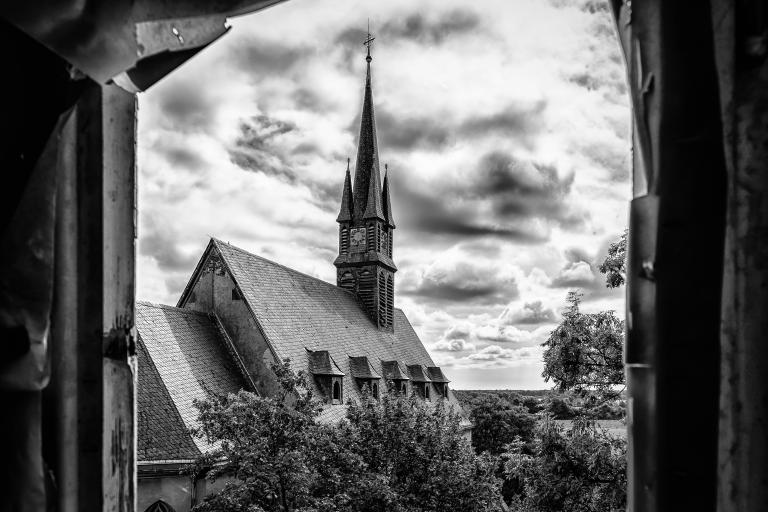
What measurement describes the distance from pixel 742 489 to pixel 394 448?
35.3 ft

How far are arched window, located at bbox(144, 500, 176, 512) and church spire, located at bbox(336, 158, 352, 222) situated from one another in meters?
15.0

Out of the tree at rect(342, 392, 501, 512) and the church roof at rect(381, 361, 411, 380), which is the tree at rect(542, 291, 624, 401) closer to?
the tree at rect(342, 392, 501, 512)

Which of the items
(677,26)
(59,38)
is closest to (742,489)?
(677,26)

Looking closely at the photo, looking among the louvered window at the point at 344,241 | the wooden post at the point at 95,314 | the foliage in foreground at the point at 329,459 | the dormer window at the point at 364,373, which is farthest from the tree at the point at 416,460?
the louvered window at the point at 344,241

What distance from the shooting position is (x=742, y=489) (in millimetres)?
902

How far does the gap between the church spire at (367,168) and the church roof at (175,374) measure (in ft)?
33.1

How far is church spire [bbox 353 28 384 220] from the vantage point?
24203mm

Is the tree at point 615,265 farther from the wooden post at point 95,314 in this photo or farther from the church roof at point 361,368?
the church roof at point 361,368

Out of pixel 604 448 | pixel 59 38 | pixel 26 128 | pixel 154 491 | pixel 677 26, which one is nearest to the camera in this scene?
pixel 677 26

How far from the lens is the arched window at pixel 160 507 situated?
1062cm

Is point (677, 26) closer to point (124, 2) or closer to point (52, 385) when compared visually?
point (124, 2)

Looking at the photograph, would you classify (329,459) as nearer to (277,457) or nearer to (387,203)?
(277,457)

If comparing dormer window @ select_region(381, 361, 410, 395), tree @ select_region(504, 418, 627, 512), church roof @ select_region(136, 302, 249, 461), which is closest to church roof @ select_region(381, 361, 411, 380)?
dormer window @ select_region(381, 361, 410, 395)

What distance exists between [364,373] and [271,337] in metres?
4.30
